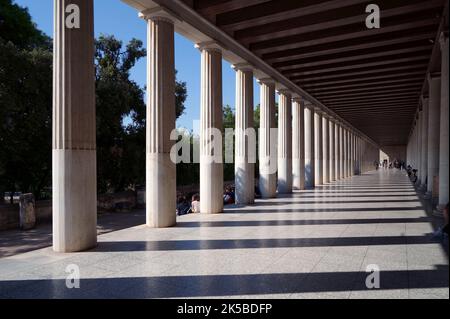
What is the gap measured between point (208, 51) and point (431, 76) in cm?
1441

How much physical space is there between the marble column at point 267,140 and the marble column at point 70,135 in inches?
629

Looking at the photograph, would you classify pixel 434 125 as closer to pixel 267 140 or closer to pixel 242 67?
pixel 267 140

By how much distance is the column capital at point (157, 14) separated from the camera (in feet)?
44.5

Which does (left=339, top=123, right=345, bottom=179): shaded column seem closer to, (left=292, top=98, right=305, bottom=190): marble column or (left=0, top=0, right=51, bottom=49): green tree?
(left=292, top=98, right=305, bottom=190): marble column

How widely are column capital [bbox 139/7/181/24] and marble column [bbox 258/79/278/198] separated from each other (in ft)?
40.7

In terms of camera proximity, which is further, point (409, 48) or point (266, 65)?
point (266, 65)

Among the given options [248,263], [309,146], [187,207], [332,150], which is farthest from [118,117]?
[332,150]

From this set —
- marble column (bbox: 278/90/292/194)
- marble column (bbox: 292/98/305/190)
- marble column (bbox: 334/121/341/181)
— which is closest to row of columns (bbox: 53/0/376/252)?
marble column (bbox: 278/90/292/194)

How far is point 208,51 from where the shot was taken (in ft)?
58.2

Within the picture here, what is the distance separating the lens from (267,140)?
2469 cm

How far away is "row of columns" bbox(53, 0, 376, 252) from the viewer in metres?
9.79
